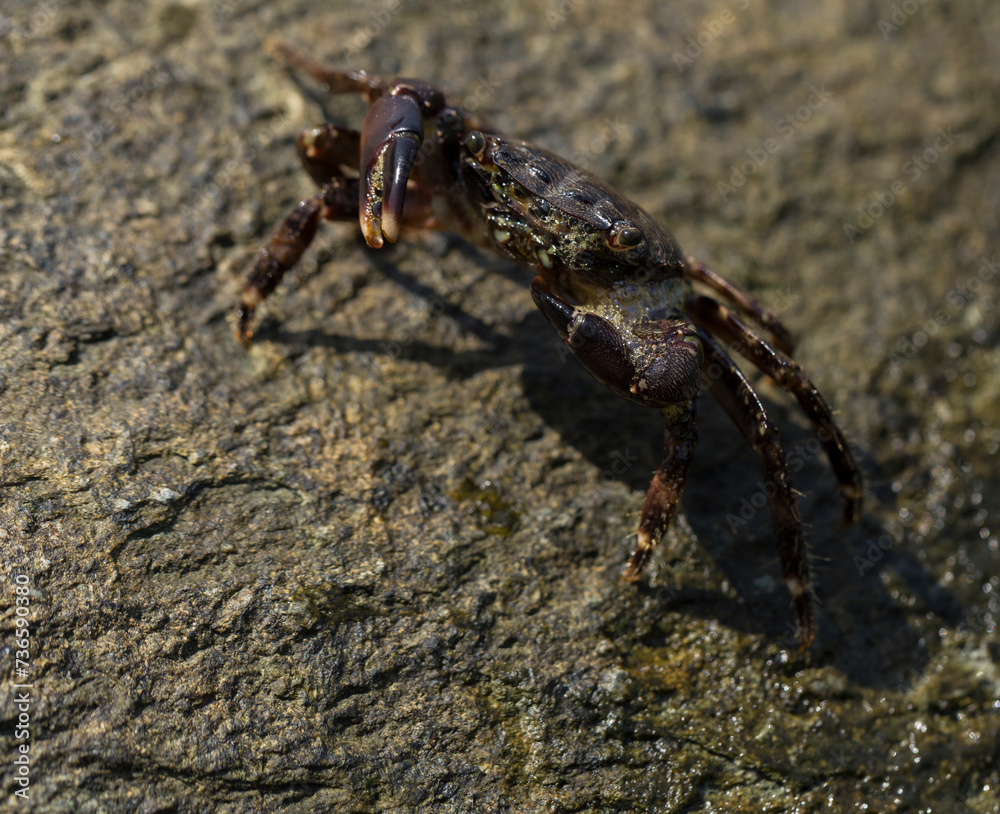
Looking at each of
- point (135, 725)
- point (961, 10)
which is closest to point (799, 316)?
point (961, 10)

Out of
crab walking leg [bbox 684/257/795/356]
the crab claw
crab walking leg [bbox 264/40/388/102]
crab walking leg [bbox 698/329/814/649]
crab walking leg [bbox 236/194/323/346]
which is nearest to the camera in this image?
the crab claw

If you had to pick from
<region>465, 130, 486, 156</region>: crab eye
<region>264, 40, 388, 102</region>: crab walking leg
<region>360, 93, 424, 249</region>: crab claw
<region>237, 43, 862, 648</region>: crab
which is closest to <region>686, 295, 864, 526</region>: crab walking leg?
<region>237, 43, 862, 648</region>: crab

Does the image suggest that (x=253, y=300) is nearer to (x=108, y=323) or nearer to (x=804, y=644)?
(x=108, y=323)

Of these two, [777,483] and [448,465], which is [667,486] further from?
[448,465]

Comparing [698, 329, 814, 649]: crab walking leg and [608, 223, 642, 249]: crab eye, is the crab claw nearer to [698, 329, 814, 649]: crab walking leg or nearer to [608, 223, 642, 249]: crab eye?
[608, 223, 642, 249]: crab eye

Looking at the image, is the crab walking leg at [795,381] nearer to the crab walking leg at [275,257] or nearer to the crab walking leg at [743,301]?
the crab walking leg at [743,301]

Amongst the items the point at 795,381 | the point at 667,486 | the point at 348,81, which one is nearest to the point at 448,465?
the point at 667,486

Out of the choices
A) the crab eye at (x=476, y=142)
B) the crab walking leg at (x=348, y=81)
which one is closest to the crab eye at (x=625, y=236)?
the crab eye at (x=476, y=142)
